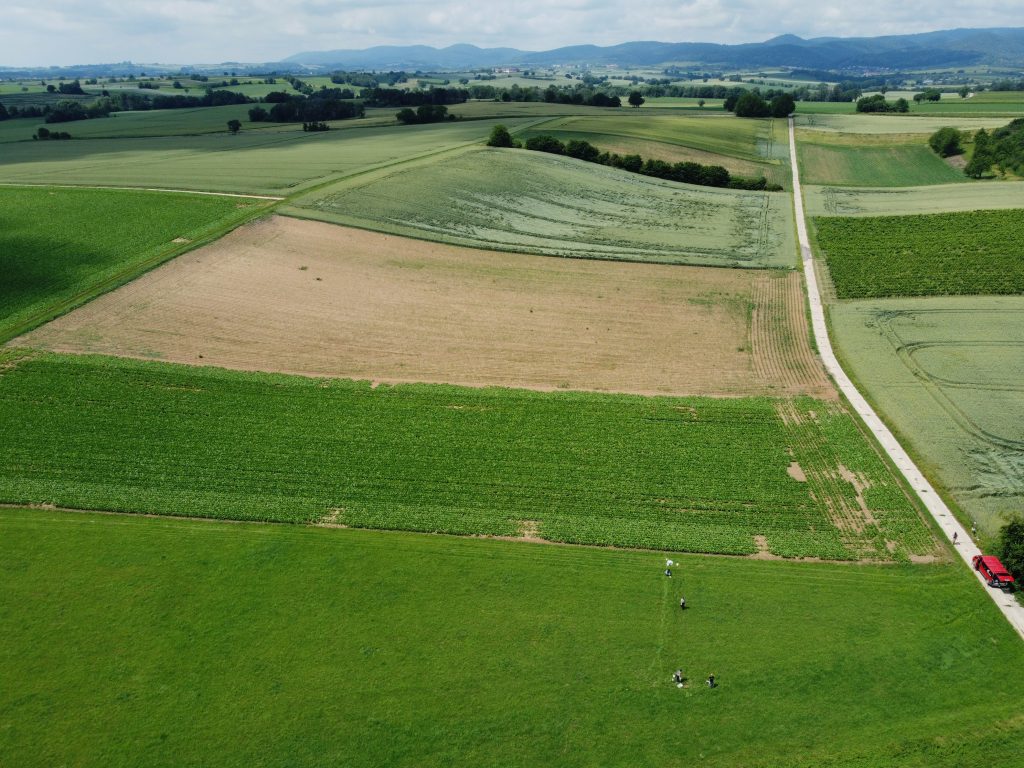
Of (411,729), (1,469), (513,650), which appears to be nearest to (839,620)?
(513,650)

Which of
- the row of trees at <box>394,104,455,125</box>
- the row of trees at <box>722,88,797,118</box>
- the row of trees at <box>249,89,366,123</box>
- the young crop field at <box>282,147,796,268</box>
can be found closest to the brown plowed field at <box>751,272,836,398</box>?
the young crop field at <box>282,147,796,268</box>

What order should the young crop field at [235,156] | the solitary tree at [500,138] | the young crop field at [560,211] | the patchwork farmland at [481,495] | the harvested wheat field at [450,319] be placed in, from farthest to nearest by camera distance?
the solitary tree at [500,138] < the young crop field at [235,156] < the young crop field at [560,211] < the harvested wheat field at [450,319] < the patchwork farmland at [481,495]

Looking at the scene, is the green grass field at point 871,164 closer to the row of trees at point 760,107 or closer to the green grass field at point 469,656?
the row of trees at point 760,107

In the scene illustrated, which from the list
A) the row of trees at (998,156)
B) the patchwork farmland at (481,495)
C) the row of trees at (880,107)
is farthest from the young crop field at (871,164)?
the row of trees at (880,107)

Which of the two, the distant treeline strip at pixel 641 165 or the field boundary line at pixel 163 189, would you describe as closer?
the field boundary line at pixel 163 189

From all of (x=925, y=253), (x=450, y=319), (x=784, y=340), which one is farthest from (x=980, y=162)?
(x=450, y=319)

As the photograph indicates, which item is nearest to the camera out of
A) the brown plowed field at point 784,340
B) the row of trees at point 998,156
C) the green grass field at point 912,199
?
the brown plowed field at point 784,340

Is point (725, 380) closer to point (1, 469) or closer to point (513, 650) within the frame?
point (513, 650)
